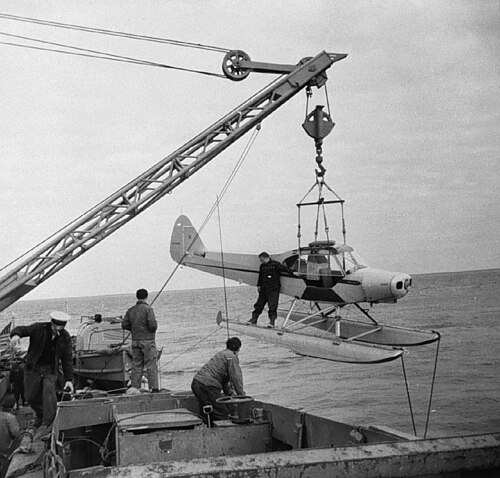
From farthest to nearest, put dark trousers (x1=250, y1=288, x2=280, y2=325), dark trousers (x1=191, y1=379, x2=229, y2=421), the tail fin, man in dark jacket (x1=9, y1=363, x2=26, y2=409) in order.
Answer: the tail fin
dark trousers (x1=250, y1=288, x2=280, y2=325)
man in dark jacket (x1=9, y1=363, x2=26, y2=409)
dark trousers (x1=191, y1=379, x2=229, y2=421)

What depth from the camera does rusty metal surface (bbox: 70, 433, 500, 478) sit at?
9.12 ft

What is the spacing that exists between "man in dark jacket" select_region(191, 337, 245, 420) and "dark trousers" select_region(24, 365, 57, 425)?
6.29 ft

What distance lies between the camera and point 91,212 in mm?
11969

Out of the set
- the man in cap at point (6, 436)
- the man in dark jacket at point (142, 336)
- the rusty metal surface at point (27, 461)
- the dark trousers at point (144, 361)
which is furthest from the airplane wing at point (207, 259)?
the rusty metal surface at point (27, 461)

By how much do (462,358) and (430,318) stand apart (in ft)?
83.8

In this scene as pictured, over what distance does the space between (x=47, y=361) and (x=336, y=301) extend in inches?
255

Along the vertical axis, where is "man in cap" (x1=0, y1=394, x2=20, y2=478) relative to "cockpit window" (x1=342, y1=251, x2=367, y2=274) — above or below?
below

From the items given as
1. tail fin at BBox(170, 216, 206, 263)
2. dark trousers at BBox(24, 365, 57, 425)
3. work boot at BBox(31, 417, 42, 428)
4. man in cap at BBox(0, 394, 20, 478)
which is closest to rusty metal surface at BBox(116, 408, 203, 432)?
dark trousers at BBox(24, 365, 57, 425)

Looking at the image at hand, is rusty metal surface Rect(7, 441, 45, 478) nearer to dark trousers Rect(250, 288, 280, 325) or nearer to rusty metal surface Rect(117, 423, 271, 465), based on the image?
rusty metal surface Rect(117, 423, 271, 465)

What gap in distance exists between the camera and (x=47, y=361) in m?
7.97

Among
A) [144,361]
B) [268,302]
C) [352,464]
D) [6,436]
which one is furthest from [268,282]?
[352,464]

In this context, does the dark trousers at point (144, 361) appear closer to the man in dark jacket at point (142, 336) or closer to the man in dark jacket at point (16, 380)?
the man in dark jacket at point (142, 336)

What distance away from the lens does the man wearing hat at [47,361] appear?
786 cm

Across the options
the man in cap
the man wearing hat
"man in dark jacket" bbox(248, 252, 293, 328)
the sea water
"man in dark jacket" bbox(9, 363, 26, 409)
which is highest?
"man in dark jacket" bbox(248, 252, 293, 328)
